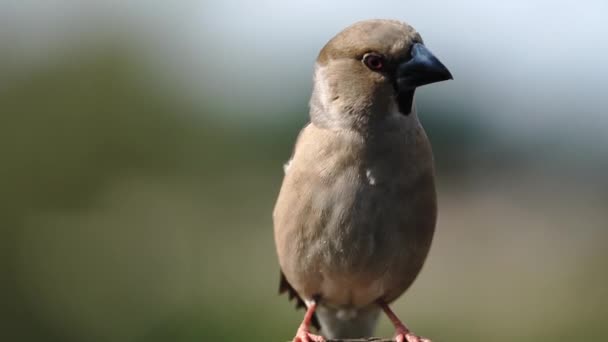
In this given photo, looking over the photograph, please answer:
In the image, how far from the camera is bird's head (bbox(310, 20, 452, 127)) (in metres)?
4.45

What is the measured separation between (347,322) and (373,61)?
5.06 ft

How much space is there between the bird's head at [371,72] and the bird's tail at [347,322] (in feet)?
3.60

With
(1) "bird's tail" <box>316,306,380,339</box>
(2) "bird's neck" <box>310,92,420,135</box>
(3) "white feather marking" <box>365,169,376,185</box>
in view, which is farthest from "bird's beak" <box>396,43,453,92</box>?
(1) "bird's tail" <box>316,306,380,339</box>

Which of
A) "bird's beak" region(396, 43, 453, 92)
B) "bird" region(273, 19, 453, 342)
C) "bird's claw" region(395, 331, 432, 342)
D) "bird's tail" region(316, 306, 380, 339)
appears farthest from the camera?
"bird's tail" region(316, 306, 380, 339)

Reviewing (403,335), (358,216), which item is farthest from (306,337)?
(358,216)

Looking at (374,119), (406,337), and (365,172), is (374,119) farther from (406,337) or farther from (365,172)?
(406,337)

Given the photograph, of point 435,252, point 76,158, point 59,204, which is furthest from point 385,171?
point 435,252

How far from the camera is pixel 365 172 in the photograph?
15.0 ft

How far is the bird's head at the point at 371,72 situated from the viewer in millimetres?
4445

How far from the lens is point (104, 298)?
1043 centimetres

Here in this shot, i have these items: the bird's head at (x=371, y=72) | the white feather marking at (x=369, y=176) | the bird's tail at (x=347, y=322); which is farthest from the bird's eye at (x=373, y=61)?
the bird's tail at (x=347, y=322)

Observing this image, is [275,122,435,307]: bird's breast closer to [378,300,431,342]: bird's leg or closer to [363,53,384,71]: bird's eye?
[378,300,431,342]: bird's leg

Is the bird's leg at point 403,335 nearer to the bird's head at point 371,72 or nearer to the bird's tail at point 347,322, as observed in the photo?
the bird's tail at point 347,322

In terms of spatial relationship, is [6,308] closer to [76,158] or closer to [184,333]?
[184,333]
